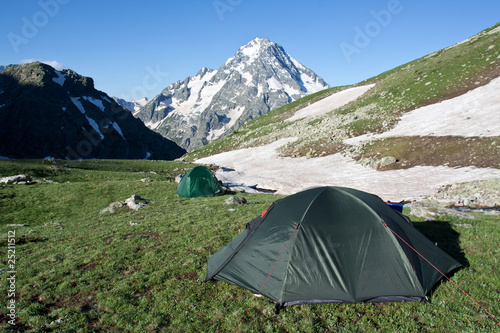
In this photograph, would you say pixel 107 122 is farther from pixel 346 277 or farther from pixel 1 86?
pixel 346 277

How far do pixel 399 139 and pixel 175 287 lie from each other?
4552 centimetres

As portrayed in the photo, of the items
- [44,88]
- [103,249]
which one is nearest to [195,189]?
[103,249]

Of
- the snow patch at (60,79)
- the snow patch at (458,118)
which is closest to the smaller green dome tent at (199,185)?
the snow patch at (458,118)

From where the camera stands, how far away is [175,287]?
9.62 m

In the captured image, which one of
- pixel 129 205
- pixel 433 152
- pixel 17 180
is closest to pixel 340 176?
pixel 433 152

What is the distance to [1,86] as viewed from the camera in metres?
161

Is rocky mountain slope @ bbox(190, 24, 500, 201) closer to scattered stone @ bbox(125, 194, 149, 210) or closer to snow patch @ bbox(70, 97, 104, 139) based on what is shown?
scattered stone @ bbox(125, 194, 149, 210)

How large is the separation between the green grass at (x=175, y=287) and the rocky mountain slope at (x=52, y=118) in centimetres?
16731

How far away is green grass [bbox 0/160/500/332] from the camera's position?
24.8ft

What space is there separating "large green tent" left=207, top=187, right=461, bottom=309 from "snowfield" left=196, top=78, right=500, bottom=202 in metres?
21.5

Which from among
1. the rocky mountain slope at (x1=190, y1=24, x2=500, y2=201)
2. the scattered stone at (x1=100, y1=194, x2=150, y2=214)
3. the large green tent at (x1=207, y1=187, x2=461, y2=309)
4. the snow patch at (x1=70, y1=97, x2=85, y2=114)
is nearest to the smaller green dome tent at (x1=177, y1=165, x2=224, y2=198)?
the scattered stone at (x1=100, y1=194, x2=150, y2=214)

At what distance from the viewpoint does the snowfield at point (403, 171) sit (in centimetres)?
3062

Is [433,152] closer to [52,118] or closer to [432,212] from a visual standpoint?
[432,212]

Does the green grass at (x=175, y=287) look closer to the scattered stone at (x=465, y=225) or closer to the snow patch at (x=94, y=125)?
the scattered stone at (x=465, y=225)
